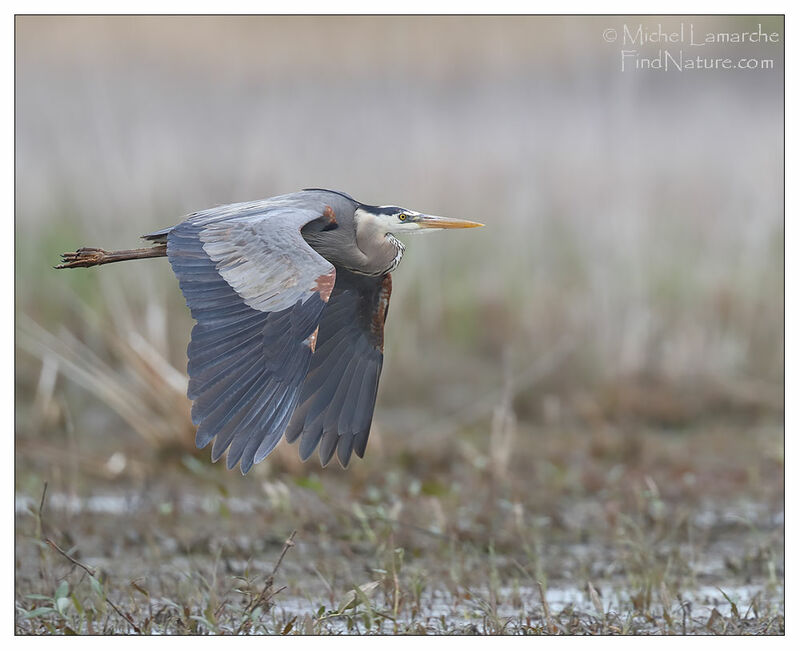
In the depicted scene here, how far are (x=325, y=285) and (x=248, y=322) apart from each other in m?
0.27

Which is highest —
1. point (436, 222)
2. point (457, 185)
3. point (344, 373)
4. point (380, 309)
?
point (457, 185)

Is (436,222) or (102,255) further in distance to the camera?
(436,222)

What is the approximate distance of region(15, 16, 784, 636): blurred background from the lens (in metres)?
6.88

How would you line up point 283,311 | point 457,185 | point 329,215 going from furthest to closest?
point 457,185, point 329,215, point 283,311

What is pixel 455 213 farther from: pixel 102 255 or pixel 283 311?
pixel 283 311

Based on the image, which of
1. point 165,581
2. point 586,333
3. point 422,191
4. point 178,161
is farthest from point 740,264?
point 165,581

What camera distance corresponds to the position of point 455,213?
9.23 m

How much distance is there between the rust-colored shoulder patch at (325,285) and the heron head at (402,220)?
0.78 m

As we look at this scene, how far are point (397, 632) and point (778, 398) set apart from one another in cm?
413

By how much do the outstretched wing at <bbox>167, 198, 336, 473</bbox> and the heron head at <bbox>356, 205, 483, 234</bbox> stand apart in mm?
539

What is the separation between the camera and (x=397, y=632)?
4.20 metres

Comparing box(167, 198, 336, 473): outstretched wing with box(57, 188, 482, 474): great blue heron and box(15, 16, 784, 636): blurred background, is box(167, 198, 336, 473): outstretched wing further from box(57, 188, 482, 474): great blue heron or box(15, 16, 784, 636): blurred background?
box(15, 16, 784, 636): blurred background

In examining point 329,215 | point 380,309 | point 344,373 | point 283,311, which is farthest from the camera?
point 380,309

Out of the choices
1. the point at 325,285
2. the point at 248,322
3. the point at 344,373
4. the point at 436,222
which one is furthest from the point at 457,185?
the point at 248,322
